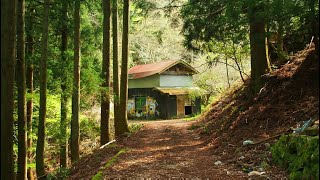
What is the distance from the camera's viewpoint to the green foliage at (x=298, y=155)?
4857 mm

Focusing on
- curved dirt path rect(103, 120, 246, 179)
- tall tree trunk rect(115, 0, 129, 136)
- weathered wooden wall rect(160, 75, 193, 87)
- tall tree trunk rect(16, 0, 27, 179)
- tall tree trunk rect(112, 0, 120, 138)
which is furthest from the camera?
weathered wooden wall rect(160, 75, 193, 87)

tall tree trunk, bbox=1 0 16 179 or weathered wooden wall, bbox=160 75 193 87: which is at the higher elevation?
weathered wooden wall, bbox=160 75 193 87

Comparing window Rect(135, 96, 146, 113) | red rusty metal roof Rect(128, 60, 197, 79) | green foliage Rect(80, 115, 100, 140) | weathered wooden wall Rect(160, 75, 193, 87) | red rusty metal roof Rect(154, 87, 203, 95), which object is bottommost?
green foliage Rect(80, 115, 100, 140)

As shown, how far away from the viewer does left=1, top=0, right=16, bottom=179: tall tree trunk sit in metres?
4.73

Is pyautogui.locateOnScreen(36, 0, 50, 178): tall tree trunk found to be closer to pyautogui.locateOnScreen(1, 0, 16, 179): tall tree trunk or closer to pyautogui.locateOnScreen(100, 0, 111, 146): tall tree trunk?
pyautogui.locateOnScreen(100, 0, 111, 146): tall tree trunk

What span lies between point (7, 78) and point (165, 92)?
88.2 ft

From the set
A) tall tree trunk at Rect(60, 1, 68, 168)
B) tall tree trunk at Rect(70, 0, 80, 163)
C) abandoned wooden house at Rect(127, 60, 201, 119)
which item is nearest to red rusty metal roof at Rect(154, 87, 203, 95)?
abandoned wooden house at Rect(127, 60, 201, 119)

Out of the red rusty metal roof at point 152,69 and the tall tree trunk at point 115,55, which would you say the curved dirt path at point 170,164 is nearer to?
the tall tree trunk at point 115,55

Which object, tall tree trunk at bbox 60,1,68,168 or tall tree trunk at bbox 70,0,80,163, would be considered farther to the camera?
tall tree trunk at bbox 60,1,68,168

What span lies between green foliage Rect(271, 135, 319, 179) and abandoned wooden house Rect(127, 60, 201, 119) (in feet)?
82.7

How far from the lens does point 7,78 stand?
16.6 ft

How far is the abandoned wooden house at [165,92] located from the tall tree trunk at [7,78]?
2652cm

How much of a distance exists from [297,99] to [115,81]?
9024 mm

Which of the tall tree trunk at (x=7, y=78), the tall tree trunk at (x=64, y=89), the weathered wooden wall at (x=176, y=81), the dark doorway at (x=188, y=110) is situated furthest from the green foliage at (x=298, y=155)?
the dark doorway at (x=188, y=110)
